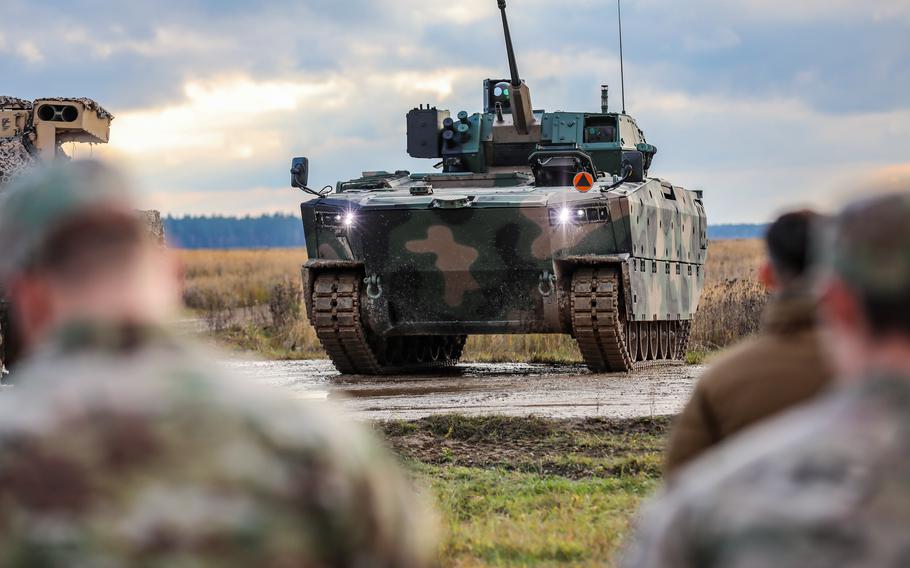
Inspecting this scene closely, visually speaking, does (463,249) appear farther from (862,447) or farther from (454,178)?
(862,447)

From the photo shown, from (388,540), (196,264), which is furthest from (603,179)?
(196,264)

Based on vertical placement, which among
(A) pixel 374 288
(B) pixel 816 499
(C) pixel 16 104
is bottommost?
(B) pixel 816 499

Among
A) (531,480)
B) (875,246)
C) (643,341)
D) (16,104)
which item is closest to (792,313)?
(875,246)

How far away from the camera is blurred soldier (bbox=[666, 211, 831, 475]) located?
3.82m

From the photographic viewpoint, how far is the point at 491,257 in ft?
51.1

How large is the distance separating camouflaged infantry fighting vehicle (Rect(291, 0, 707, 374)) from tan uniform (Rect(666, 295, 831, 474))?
11323mm

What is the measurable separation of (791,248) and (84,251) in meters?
2.22

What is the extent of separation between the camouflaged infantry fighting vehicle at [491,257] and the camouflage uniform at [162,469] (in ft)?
42.8

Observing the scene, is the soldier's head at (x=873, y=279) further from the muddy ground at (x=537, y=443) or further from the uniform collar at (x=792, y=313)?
the muddy ground at (x=537, y=443)

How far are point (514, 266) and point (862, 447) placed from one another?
44.2 ft

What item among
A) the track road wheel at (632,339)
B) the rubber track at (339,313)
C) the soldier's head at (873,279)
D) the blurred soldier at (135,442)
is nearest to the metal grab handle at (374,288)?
the rubber track at (339,313)

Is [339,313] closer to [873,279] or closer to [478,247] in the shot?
[478,247]

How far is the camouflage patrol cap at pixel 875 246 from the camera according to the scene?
212cm

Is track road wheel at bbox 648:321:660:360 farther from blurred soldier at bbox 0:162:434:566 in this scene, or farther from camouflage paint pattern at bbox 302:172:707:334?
blurred soldier at bbox 0:162:434:566
